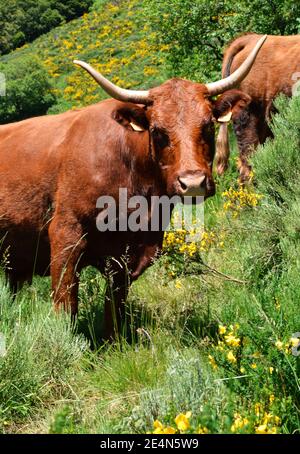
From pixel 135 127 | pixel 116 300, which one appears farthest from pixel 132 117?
pixel 116 300

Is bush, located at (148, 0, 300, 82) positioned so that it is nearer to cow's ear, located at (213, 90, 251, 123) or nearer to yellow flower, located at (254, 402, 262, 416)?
cow's ear, located at (213, 90, 251, 123)

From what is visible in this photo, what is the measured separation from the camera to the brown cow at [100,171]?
3898 mm

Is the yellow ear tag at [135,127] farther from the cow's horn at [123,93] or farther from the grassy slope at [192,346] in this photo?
the grassy slope at [192,346]

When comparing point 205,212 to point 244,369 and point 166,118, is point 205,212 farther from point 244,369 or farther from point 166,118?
point 244,369

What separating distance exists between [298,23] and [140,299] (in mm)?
7363

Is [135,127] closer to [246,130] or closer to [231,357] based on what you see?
[231,357]

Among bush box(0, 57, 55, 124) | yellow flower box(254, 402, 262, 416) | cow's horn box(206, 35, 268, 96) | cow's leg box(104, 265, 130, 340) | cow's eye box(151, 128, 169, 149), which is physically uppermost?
cow's horn box(206, 35, 268, 96)

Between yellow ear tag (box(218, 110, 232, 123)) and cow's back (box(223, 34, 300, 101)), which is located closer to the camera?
yellow ear tag (box(218, 110, 232, 123))

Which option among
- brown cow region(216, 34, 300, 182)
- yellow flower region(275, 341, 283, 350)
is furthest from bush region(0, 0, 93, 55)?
yellow flower region(275, 341, 283, 350)

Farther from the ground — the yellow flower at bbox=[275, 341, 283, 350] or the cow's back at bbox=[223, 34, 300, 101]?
the cow's back at bbox=[223, 34, 300, 101]

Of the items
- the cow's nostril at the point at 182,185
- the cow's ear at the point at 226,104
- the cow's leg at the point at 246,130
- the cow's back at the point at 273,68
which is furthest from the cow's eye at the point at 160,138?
the cow's back at the point at 273,68

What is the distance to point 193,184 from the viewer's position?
3605 millimetres

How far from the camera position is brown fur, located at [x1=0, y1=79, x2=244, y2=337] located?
12.8 feet
